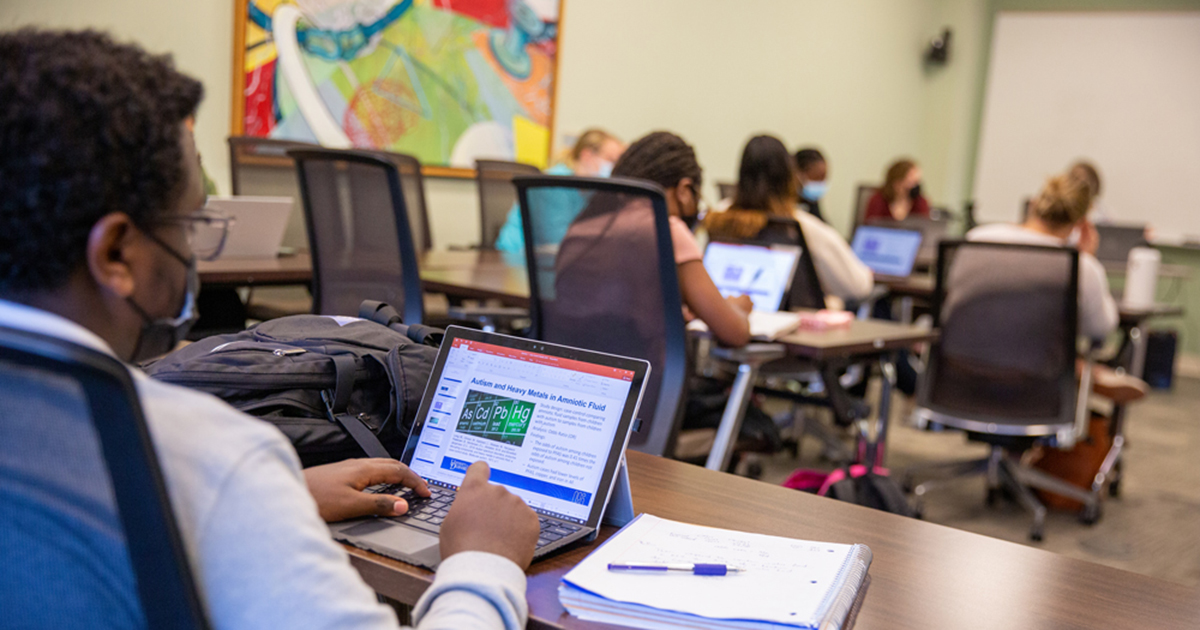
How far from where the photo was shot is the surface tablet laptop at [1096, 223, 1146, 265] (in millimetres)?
5613

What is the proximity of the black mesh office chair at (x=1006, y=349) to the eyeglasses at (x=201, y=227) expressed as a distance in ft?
9.16

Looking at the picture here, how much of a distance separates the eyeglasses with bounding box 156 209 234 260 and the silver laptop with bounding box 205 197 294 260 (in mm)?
2048

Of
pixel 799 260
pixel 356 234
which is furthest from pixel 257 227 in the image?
pixel 799 260

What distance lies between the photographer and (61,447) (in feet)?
1.91

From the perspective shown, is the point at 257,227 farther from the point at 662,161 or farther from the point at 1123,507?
the point at 1123,507

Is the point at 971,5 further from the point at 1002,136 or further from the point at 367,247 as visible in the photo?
the point at 367,247

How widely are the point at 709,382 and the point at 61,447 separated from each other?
7.89 ft

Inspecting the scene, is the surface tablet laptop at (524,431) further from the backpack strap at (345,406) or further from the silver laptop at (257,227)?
the silver laptop at (257,227)

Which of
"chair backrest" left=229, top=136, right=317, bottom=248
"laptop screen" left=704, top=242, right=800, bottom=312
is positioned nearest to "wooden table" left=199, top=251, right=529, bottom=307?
"chair backrest" left=229, top=136, right=317, bottom=248

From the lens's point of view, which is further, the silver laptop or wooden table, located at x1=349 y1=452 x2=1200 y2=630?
the silver laptop

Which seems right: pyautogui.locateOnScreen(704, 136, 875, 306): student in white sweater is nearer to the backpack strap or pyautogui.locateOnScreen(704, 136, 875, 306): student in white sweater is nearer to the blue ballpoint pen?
the backpack strap

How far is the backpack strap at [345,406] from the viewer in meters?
1.16

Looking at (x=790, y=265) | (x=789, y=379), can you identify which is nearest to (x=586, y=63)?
(x=789, y=379)

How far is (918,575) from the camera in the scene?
1.00m
